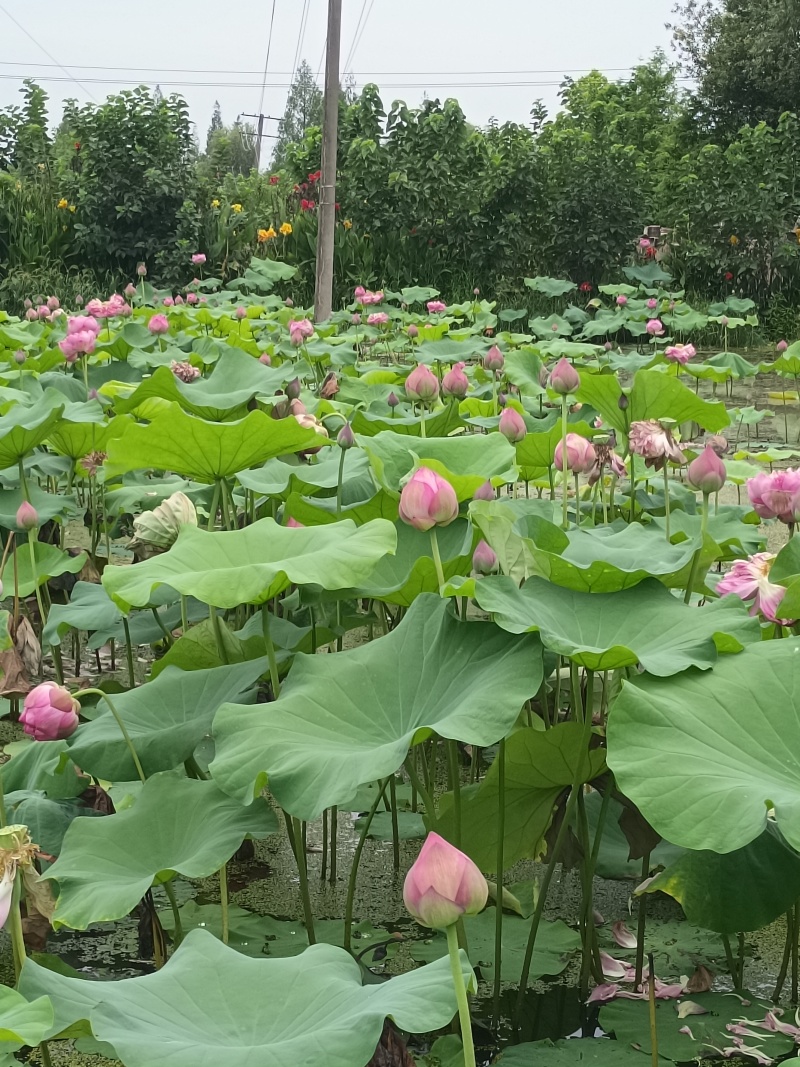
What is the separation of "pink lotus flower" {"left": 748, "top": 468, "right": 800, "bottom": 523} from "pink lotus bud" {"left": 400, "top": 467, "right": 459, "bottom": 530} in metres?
0.37

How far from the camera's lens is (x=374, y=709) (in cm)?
106

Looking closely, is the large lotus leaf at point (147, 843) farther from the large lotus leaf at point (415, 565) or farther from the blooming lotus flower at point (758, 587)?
the blooming lotus flower at point (758, 587)

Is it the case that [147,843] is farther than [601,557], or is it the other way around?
[601,557]

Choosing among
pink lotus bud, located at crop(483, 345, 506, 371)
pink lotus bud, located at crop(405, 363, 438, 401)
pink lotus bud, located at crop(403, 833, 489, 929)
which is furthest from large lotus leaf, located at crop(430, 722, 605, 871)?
pink lotus bud, located at crop(483, 345, 506, 371)

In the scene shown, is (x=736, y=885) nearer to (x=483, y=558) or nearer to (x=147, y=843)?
(x=483, y=558)

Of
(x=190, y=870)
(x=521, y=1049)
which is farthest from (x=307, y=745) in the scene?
(x=521, y=1049)

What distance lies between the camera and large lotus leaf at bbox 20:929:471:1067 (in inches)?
25.5

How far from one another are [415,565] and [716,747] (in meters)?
A: 0.45

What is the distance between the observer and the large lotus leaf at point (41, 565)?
6.81 feet

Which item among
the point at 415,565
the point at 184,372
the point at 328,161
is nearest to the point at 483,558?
the point at 415,565

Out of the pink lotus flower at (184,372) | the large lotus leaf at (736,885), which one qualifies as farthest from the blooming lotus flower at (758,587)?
the pink lotus flower at (184,372)

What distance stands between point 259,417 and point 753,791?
2.87 feet

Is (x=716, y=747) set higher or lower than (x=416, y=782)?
higher

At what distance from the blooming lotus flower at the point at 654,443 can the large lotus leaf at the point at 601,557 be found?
0.19 meters
